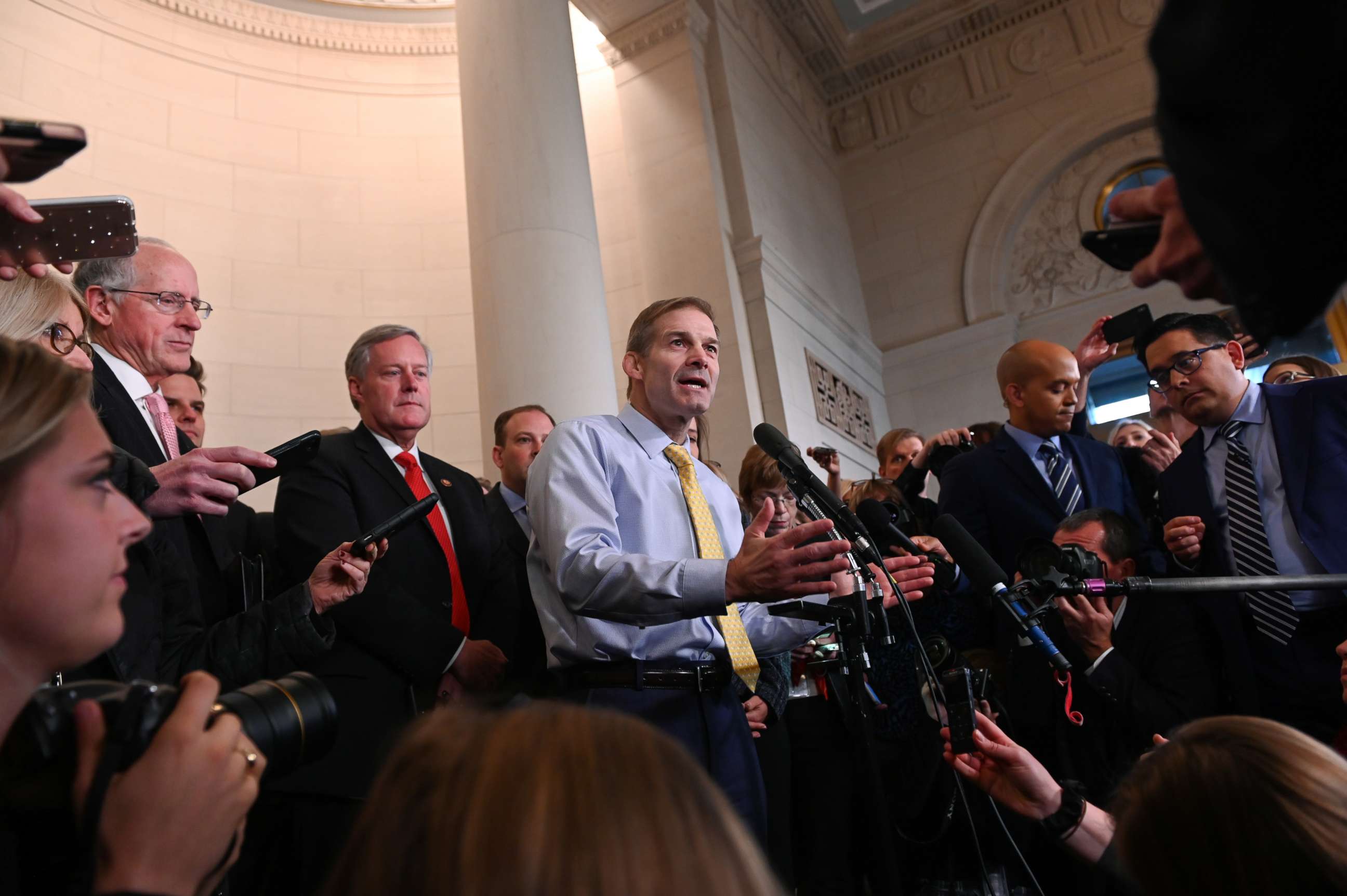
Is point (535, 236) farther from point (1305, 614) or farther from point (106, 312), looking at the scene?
point (1305, 614)

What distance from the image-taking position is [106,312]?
266 cm

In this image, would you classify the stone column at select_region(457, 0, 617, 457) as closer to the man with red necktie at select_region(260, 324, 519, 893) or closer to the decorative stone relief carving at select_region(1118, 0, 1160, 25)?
the man with red necktie at select_region(260, 324, 519, 893)

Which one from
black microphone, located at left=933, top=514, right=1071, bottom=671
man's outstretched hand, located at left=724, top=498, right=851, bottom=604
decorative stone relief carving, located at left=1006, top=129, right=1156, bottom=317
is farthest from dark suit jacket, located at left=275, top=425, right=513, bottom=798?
decorative stone relief carving, located at left=1006, top=129, right=1156, bottom=317

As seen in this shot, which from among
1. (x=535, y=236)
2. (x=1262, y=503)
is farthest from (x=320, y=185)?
(x=1262, y=503)

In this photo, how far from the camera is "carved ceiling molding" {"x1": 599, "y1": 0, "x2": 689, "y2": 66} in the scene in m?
7.93

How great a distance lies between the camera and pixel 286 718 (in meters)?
1.14

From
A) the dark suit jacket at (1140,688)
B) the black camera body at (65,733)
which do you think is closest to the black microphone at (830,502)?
the dark suit jacket at (1140,688)

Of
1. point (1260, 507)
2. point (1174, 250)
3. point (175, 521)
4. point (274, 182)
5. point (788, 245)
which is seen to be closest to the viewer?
point (1174, 250)

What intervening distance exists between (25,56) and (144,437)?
5.75m

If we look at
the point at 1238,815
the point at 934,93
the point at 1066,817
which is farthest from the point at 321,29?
the point at 1238,815

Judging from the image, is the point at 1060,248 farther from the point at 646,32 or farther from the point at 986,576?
the point at 986,576

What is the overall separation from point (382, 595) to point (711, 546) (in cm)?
83

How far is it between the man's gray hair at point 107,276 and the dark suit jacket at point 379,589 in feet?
2.12

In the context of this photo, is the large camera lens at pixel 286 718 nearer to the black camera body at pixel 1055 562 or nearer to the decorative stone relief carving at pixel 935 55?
the black camera body at pixel 1055 562
